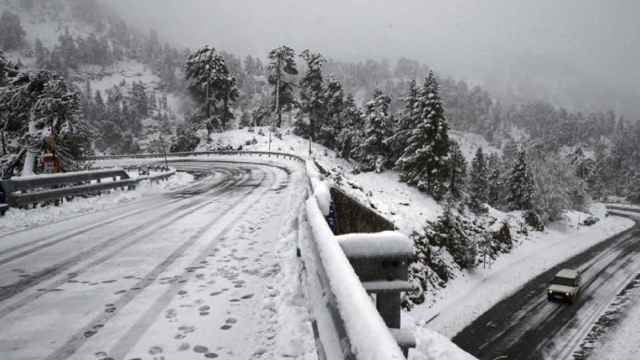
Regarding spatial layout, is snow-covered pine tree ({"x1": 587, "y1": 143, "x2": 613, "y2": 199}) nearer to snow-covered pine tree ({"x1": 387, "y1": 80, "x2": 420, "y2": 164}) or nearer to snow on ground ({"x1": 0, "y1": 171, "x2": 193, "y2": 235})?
snow-covered pine tree ({"x1": 387, "y1": 80, "x2": 420, "y2": 164})

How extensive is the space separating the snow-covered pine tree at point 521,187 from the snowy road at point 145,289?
60.1 m

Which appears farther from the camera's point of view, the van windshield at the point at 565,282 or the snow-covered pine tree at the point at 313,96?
the snow-covered pine tree at the point at 313,96

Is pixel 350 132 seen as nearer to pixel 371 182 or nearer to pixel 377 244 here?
pixel 371 182

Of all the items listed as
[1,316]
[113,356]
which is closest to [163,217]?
[1,316]

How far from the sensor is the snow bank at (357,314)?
6.18 ft

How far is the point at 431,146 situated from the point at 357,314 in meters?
46.0

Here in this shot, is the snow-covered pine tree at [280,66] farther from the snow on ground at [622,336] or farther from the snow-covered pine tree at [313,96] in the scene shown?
the snow on ground at [622,336]

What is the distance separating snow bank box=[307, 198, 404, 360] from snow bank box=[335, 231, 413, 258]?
0.89 feet

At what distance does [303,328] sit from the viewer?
14.4 feet

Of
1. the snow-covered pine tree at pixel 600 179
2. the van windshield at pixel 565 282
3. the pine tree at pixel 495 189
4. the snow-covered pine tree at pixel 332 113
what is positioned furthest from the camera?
the snow-covered pine tree at pixel 600 179

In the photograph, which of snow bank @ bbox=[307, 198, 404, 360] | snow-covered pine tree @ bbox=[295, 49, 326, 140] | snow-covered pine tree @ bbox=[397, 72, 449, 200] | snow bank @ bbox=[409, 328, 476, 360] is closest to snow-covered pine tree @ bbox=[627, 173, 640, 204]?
snow-covered pine tree @ bbox=[397, 72, 449, 200]

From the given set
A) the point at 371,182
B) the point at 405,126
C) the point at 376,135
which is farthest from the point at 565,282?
the point at 376,135

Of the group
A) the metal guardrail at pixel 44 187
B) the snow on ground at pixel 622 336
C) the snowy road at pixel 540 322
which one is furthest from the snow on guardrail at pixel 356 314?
the snow on ground at pixel 622 336

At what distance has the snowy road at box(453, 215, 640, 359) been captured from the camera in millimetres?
22281
